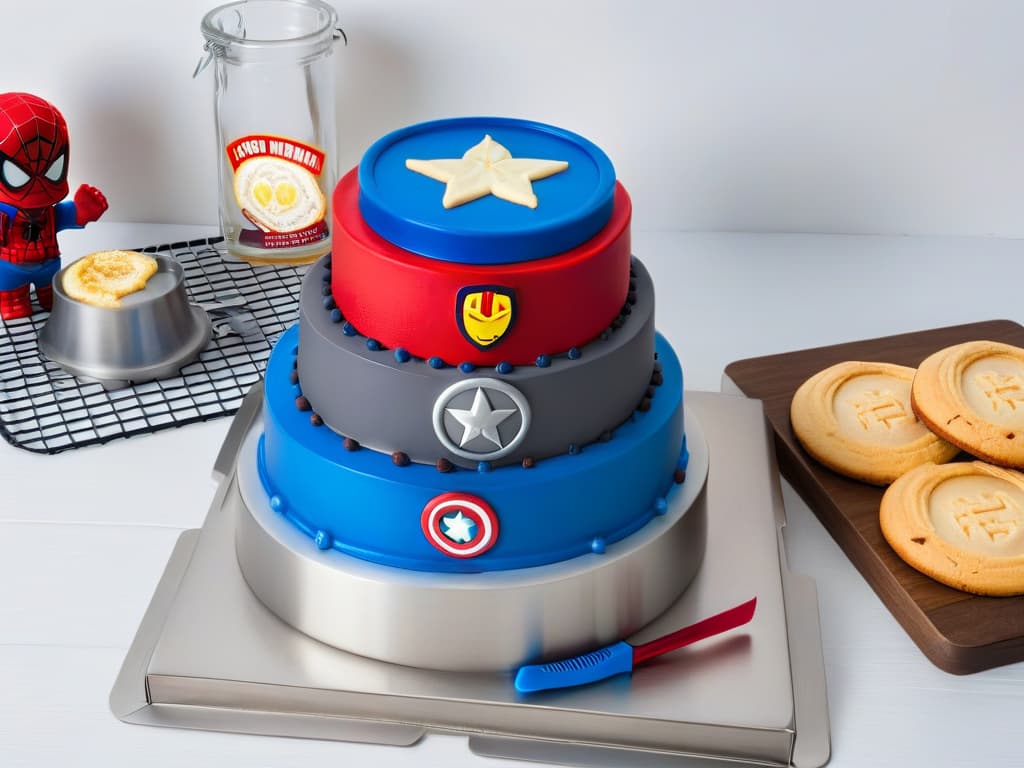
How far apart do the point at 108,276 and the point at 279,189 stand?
0.69 feet

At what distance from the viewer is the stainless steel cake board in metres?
0.78

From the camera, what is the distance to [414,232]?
0.75 metres

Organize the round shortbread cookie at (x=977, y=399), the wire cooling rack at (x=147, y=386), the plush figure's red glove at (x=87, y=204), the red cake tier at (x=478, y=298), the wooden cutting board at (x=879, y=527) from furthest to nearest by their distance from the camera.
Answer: the plush figure's red glove at (x=87, y=204) < the wire cooling rack at (x=147, y=386) < the round shortbread cookie at (x=977, y=399) < the wooden cutting board at (x=879, y=527) < the red cake tier at (x=478, y=298)

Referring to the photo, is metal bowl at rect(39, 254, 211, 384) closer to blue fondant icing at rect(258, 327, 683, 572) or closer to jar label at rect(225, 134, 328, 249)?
jar label at rect(225, 134, 328, 249)

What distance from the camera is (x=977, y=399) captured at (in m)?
0.98

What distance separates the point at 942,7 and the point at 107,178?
2.99ft

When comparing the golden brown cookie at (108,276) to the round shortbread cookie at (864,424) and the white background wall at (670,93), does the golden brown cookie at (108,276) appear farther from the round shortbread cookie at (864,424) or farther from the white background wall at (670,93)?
the round shortbread cookie at (864,424)

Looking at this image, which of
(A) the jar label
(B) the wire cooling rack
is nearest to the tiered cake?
(B) the wire cooling rack

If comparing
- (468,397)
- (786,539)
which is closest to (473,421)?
(468,397)

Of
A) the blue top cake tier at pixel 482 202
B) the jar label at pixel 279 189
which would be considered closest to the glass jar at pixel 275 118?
the jar label at pixel 279 189

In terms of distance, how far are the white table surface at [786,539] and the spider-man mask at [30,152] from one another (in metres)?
A: 0.20

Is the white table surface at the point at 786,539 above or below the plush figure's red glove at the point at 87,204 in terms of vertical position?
below

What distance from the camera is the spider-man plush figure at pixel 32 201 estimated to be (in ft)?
3.69

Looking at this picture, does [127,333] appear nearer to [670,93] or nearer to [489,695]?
[489,695]
